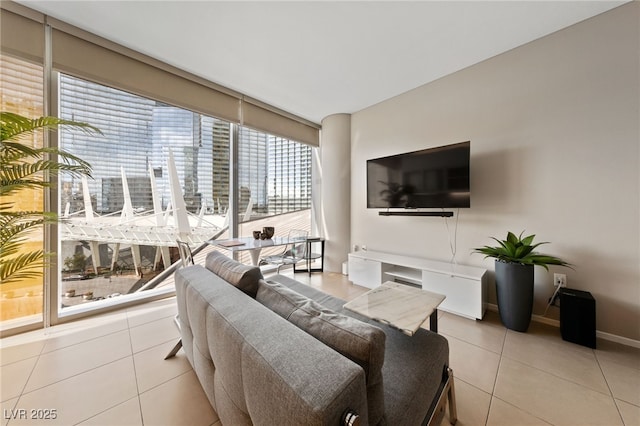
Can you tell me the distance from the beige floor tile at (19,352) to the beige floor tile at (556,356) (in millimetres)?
3655

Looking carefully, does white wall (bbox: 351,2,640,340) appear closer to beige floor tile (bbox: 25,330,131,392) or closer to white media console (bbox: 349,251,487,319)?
white media console (bbox: 349,251,487,319)

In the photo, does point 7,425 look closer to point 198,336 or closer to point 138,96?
point 198,336

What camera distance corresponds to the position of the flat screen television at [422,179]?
94.7 inches

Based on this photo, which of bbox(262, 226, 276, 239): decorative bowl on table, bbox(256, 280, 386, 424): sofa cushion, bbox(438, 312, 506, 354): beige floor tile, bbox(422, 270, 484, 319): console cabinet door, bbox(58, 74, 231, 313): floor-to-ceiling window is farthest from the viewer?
bbox(262, 226, 276, 239): decorative bowl on table

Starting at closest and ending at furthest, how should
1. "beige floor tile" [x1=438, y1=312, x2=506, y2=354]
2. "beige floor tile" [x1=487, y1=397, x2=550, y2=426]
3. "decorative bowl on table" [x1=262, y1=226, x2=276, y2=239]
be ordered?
"beige floor tile" [x1=487, y1=397, x2=550, y2=426], "beige floor tile" [x1=438, y1=312, x2=506, y2=354], "decorative bowl on table" [x1=262, y1=226, x2=276, y2=239]

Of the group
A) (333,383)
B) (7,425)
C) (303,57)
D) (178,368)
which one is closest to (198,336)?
(178,368)

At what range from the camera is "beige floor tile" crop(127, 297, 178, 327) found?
226 centimetres

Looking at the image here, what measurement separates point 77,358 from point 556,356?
11.9 ft

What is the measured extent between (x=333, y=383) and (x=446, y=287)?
2.23 metres

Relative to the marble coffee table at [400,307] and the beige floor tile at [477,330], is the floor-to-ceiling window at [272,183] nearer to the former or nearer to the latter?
the marble coffee table at [400,307]

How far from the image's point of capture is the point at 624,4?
5.86 ft

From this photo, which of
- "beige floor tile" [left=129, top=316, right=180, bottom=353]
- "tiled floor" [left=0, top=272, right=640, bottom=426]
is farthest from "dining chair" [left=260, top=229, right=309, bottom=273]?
"tiled floor" [left=0, top=272, right=640, bottom=426]

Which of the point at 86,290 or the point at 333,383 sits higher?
the point at 333,383

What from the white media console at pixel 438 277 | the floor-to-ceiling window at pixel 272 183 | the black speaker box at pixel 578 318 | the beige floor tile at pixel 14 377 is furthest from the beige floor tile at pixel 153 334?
the black speaker box at pixel 578 318
